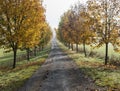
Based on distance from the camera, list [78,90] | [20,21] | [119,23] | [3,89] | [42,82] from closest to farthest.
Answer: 1. [78,90]
2. [3,89]
3. [42,82]
4. [119,23]
5. [20,21]

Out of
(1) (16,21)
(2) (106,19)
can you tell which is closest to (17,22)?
(1) (16,21)

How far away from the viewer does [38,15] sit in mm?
34406

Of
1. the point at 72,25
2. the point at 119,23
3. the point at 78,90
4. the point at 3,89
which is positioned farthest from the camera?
the point at 72,25

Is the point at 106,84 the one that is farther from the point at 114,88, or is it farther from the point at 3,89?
the point at 3,89

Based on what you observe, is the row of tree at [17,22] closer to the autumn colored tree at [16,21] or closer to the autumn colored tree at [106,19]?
the autumn colored tree at [16,21]

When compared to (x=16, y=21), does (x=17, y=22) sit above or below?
below

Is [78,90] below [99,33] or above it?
below

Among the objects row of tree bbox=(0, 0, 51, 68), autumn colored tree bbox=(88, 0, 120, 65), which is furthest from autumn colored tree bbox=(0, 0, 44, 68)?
autumn colored tree bbox=(88, 0, 120, 65)

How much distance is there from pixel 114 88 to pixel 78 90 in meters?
2.68

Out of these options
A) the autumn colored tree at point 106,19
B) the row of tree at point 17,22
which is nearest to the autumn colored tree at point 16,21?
the row of tree at point 17,22

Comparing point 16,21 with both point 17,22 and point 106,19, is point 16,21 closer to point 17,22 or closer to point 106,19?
point 17,22

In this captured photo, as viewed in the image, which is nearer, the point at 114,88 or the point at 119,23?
the point at 114,88

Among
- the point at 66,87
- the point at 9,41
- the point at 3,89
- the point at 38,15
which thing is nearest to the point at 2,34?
the point at 9,41

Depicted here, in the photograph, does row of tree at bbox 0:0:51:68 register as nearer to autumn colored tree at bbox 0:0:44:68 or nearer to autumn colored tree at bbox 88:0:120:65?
→ autumn colored tree at bbox 0:0:44:68
